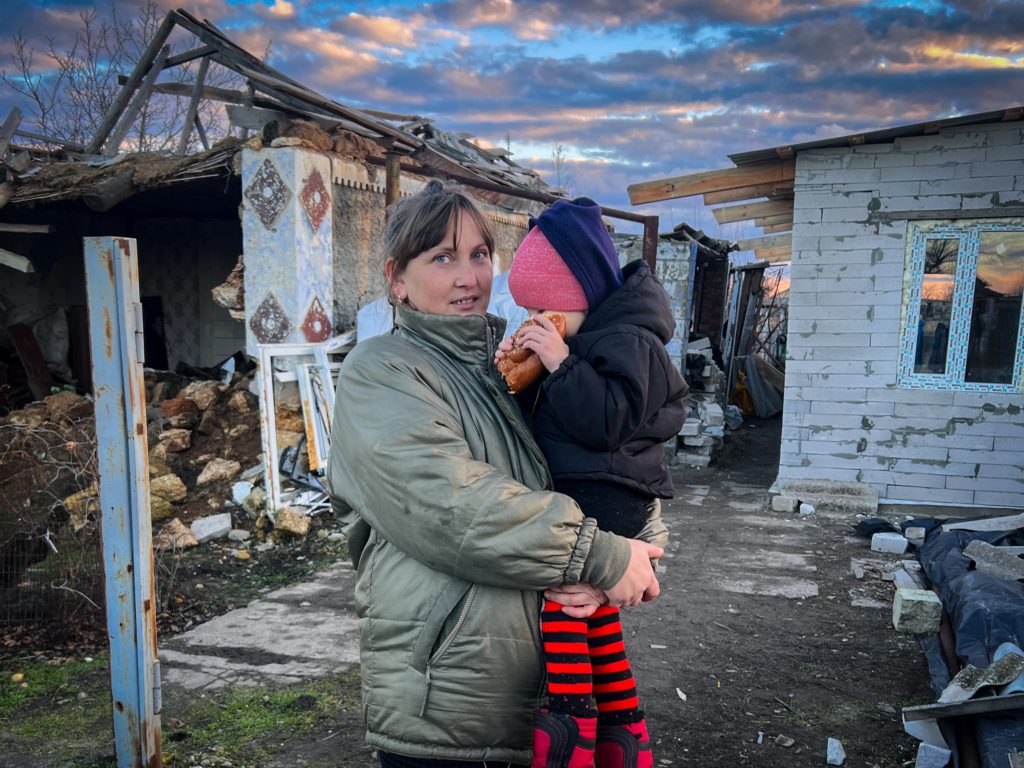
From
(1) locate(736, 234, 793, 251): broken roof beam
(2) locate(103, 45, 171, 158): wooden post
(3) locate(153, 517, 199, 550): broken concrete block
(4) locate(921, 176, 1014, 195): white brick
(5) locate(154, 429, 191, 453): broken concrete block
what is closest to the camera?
(3) locate(153, 517, 199, 550): broken concrete block

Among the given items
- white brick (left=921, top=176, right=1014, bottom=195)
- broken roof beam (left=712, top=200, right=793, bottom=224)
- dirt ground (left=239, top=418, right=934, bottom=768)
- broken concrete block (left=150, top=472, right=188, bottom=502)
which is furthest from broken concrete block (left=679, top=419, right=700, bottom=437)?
broken concrete block (left=150, top=472, right=188, bottom=502)

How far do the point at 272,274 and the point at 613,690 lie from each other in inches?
257

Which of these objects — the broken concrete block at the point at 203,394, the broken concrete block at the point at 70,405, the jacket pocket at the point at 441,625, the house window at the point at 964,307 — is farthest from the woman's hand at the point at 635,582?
the broken concrete block at the point at 70,405

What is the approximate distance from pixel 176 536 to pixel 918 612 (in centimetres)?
564

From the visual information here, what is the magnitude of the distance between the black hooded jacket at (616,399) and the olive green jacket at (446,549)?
0.09 m

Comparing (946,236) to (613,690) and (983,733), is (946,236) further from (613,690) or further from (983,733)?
(613,690)

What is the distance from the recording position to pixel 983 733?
115 inches

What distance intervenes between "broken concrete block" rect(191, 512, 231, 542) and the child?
18.6 ft

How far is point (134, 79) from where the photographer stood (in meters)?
8.34

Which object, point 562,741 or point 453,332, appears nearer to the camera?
point 562,741

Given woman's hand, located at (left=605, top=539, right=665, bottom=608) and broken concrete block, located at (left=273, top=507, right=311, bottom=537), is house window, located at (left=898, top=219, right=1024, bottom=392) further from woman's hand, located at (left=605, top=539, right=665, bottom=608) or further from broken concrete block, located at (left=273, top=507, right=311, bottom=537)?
woman's hand, located at (left=605, top=539, right=665, bottom=608)

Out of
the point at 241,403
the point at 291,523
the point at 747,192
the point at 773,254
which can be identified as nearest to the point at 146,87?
the point at 241,403

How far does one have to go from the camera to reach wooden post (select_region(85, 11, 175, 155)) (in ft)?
25.9

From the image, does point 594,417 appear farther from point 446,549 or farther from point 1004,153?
point 1004,153
